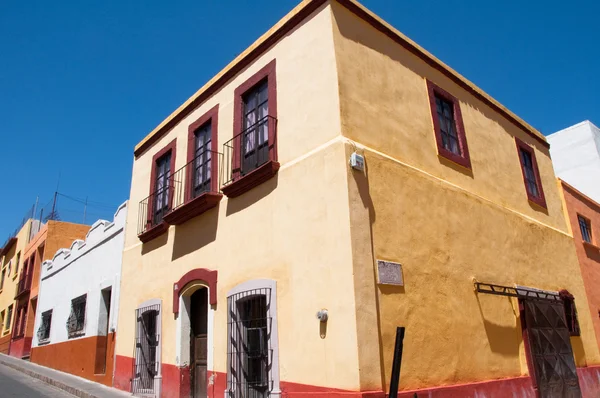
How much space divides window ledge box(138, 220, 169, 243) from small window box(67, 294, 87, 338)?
4823mm

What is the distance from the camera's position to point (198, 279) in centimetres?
886

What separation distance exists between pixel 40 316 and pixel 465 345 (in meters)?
17.3

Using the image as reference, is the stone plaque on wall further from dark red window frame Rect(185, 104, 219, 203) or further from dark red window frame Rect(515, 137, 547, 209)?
dark red window frame Rect(515, 137, 547, 209)

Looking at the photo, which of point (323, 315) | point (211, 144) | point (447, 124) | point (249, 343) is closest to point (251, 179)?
point (211, 144)

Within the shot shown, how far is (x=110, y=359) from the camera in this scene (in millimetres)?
11852

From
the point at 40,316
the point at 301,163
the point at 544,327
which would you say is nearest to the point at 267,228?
the point at 301,163

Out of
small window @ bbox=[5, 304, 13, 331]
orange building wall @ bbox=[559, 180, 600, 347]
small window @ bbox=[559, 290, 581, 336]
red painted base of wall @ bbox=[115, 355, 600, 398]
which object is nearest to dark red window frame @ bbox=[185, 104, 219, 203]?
red painted base of wall @ bbox=[115, 355, 600, 398]

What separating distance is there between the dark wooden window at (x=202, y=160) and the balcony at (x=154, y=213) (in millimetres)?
947

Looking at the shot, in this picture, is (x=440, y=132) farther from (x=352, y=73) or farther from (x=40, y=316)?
(x=40, y=316)

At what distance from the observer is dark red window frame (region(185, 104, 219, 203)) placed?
29.9 feet

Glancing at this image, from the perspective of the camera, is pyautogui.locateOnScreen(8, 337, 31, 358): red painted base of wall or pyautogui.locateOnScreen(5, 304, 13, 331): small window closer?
pyautogui.locateOnScreen(8, 337, 31, 358): red painted base of wall

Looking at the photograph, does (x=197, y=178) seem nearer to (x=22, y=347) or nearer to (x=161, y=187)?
(x=161, y=187)

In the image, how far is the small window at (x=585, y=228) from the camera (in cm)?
1344

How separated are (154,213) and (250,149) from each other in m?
3.94
